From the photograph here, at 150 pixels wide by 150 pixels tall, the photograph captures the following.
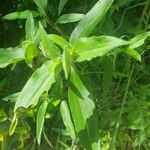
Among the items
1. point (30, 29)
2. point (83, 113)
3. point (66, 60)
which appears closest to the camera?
point (66, 60)

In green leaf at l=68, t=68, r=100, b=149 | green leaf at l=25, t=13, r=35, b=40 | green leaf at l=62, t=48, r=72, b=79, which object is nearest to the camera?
green leaf at l=62, t=48, r=72, b=79

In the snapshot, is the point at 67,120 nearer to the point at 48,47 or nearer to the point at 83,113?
the point at 83,113

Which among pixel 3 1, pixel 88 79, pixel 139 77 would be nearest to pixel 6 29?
pixel 3 1

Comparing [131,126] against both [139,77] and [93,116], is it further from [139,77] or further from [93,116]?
[93,116]

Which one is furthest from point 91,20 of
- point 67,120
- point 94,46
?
point 67,120

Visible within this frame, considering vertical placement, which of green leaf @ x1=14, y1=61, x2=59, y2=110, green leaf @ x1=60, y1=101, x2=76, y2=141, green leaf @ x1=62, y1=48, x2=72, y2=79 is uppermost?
green leaf @ x1=62, y1=48, x2=72, y2=79

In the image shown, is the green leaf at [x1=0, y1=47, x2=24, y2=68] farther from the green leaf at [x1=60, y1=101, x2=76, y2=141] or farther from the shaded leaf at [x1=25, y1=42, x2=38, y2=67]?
the green leaf at [x1=60, y1=101, x2=76, y2=141]

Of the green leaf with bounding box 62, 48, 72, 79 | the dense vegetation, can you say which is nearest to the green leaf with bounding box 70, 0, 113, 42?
the dense vegetation
